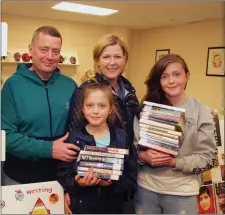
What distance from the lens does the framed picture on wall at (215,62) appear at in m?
4.66

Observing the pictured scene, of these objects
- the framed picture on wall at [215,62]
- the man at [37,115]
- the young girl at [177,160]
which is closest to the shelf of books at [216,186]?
the young girl at [177,160]

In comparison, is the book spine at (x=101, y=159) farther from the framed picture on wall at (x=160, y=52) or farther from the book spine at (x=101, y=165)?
the framed picture on wall at (x=160, y=52)

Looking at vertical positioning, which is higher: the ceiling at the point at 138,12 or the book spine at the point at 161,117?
the ceiling at the point at 138,12

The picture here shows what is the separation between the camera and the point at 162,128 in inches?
55.1

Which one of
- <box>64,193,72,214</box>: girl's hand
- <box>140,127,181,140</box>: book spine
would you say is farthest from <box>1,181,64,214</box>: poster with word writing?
<box>140,127,181,140</box>: book spine

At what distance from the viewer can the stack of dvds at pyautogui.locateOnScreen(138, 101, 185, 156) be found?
1.38 m

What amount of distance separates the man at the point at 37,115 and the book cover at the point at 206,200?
3.40 feet

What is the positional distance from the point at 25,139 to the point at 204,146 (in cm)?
83

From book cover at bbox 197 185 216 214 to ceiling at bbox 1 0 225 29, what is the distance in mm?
2168

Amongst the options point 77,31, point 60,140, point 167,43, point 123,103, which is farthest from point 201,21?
point 60,140

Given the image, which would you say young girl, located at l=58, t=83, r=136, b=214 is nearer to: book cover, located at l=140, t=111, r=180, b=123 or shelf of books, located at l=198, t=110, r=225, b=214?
book cover, located at l=140, t=111, r=180, b=123

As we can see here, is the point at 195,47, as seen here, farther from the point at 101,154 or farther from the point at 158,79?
the point at 101,154

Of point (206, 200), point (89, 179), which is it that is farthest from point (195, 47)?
point (89, 179)

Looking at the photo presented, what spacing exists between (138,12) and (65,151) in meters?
3.37
